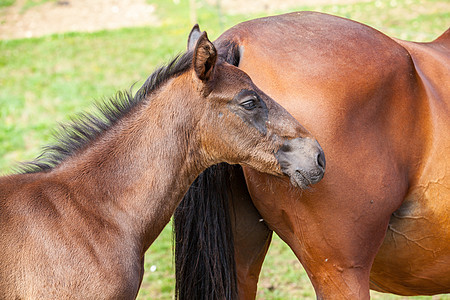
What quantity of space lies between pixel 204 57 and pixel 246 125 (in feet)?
1.34

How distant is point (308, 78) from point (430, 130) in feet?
2.37

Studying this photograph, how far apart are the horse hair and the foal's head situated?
0.35 metres

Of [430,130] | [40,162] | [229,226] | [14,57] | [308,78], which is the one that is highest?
[308,78]

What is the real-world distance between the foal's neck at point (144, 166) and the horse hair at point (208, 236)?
0.36 metres

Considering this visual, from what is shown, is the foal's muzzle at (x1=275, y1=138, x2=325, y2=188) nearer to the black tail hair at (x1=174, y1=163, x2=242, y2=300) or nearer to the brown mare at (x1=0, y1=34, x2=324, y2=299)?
the brown mare at (x1=0, y1=34, x2=324, y2=299)

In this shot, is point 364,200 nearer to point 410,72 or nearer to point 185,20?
point 410,72

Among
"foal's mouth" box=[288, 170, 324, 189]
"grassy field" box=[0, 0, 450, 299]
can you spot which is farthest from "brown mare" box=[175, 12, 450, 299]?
"grassy field" box=[0, 0, 450, 299]

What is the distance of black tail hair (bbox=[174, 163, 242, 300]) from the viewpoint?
312 cm

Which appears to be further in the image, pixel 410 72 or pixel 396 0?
pixel 396 0

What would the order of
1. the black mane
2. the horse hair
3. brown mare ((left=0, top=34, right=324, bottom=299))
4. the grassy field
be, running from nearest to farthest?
1. brown mare ((left=0, top=34, right=324, bottom=299))
2. the black mane
3. the horse hair
4. the grassy field

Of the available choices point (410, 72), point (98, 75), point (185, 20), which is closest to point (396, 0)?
point (185, 20)

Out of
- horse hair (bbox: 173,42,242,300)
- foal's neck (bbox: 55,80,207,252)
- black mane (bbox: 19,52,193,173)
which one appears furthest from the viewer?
horse hair (bbox: 173,42,242,300)

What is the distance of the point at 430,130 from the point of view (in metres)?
2.92

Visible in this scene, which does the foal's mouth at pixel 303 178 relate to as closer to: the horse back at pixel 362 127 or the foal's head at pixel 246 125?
the foal's head at pixel 246 125
